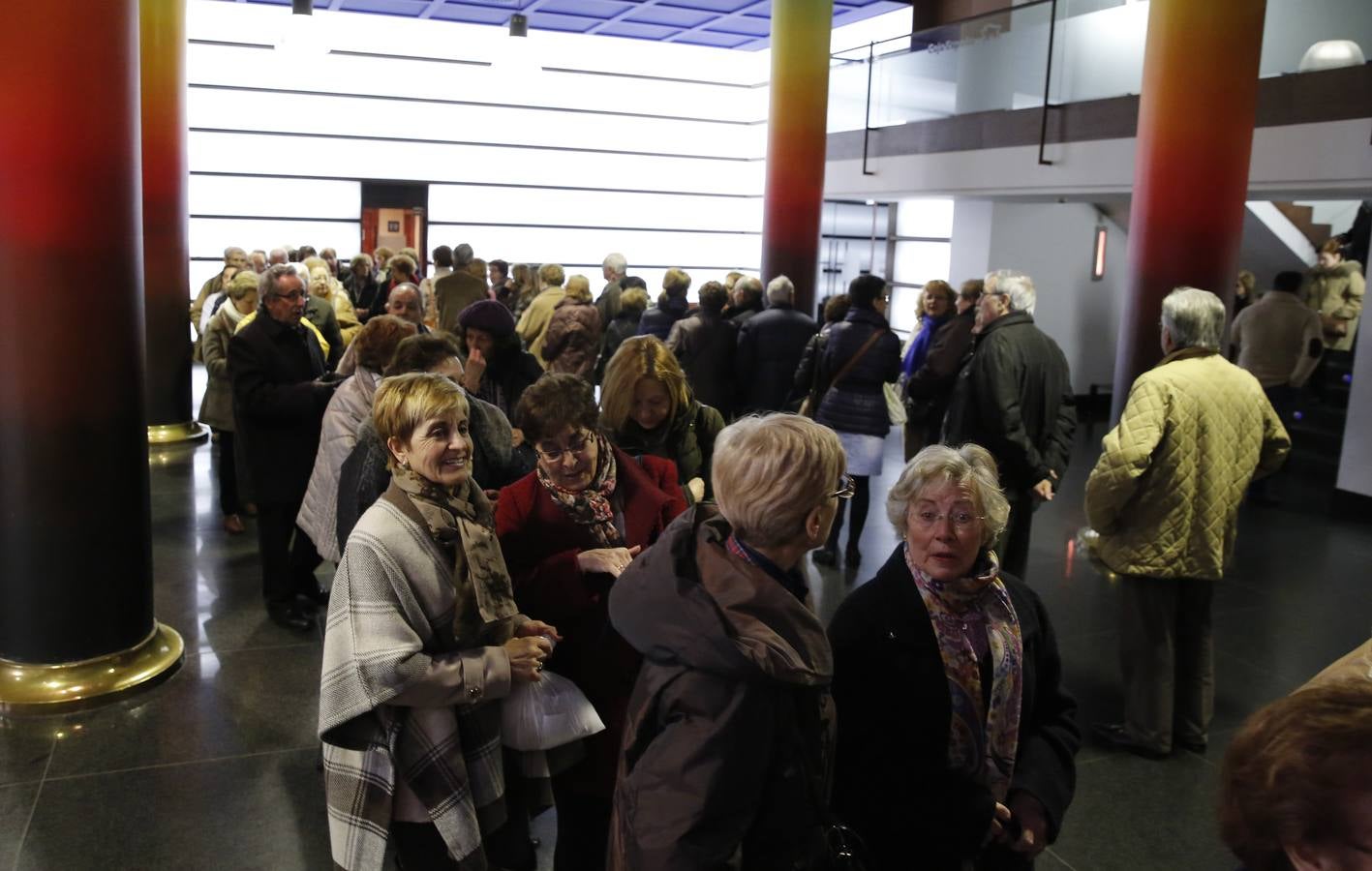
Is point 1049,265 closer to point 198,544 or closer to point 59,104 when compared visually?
point 198,544

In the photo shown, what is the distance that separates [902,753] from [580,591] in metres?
0.94

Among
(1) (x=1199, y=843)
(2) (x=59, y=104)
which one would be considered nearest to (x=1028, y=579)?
(1) (x=1199, y=843)

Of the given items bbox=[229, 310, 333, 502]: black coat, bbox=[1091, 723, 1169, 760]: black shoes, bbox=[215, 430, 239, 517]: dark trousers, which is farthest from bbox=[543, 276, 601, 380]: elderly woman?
bbox=[1091, 723, 1169, 760]: black shoes

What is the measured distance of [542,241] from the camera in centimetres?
1881

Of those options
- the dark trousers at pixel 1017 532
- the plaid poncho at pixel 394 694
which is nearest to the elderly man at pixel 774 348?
the dark trousers at pixel 1017 532

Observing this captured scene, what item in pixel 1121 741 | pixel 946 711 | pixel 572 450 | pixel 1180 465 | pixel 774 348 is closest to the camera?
pixel 946 711

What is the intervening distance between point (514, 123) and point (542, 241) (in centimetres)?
199

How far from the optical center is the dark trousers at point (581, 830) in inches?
112

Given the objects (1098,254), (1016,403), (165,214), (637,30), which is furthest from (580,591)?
(637,30)

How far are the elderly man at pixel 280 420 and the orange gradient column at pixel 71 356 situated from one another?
1.96ft

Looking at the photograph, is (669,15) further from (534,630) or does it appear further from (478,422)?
(534,630)

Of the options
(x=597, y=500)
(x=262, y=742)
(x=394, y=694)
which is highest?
(x=597, y=500)

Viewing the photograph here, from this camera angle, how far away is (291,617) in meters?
5.48

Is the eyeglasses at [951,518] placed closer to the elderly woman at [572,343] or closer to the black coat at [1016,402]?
the black coat at [1016,402]
